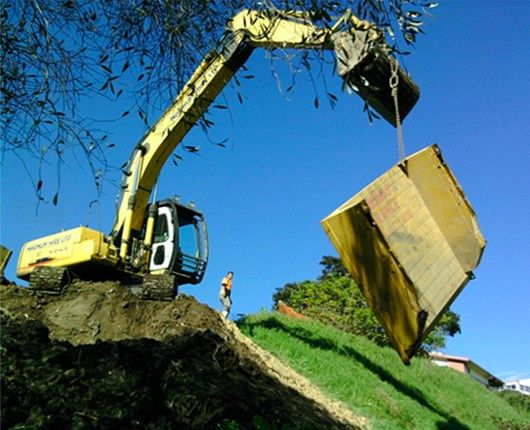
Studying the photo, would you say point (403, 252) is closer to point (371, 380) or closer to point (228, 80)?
point (228, 80)

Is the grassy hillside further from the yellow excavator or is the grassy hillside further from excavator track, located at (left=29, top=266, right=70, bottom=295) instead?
Result: excavator track, located at (left=29, top=266, right=70, bottom=295)

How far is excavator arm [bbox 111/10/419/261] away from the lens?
18.1 feet

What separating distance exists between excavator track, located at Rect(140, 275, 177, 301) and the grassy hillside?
2152mm

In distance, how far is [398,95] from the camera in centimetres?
730

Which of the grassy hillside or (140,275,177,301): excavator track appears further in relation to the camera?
(140,275,177,301): excavator track

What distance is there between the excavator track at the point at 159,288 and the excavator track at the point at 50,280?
1.42 metres

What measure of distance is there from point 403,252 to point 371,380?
6.87 metres

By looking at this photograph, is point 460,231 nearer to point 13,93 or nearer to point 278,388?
point 278,388

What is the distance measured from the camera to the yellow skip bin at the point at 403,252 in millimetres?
5371

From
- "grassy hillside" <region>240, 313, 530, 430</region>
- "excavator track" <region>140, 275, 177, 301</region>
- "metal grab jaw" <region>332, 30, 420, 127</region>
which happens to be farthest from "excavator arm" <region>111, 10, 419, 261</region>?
"grassy hillside" <region>240, 313, 530, 430</region>

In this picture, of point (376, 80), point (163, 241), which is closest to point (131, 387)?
point (376, 80)

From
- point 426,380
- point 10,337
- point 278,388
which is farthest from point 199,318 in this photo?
point 426,380

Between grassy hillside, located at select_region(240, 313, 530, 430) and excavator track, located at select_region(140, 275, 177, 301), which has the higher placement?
grassy hillside, located at select_region(240, 313, 530, 430)

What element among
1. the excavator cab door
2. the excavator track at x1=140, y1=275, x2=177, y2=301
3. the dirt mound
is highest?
the excavator cab door
